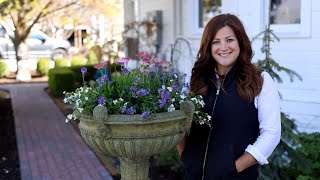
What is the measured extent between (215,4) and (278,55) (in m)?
2.65

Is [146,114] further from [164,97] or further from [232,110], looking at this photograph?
[232,110]

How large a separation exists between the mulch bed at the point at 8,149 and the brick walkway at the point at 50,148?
83 mm

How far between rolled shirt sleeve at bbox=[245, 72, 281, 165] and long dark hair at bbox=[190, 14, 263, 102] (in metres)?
0.04

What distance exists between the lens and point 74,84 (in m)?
13.1

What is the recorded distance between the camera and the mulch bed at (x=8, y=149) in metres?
5.81

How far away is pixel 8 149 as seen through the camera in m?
7.05

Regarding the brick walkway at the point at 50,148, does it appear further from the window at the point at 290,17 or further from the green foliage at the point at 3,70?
the green foliage at the point at 3,70

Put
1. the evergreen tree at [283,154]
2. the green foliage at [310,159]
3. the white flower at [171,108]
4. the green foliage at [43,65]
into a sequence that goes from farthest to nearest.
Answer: the green foliage at [43,65] → the green foliage at [310,159] → the evergreen tree at [283,154] → the white flower at [171,108]

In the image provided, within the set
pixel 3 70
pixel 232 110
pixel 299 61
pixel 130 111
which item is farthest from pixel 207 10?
pixel 3 70

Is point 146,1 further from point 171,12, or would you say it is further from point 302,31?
point 302,31

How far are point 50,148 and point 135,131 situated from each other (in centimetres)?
525

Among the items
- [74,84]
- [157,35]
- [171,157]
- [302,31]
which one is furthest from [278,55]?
[74,84]

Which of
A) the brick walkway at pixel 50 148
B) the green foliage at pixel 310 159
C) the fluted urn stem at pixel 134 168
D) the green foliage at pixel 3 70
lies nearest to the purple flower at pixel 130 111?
the fluted urn stem at pixel 134 168

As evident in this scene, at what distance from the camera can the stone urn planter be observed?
82.1 inches
